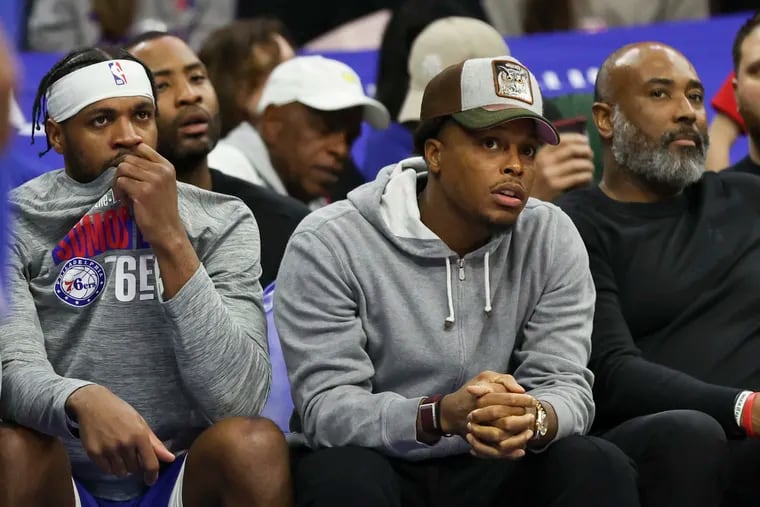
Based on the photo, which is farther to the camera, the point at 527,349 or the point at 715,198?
the point at 715,198

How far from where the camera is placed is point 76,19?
5.83 m

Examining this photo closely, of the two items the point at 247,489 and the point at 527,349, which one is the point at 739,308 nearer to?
the point at 527,349

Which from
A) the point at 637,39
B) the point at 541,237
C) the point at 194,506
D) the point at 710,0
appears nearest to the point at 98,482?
the point at 194,506

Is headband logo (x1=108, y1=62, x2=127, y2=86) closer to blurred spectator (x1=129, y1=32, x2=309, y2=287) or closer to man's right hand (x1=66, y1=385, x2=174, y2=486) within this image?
man's right hand (x1=66, y1=385, x2=174, y2=486)

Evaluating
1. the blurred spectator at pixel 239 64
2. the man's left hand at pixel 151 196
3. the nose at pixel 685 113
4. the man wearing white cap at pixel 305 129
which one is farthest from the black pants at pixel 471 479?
the blurred spectator at pixel 239 64

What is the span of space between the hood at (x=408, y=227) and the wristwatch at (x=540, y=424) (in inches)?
11.7

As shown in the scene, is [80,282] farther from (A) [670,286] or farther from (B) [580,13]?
(B) [580,13]

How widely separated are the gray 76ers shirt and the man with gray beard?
812mm

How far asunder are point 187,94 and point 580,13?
260 centimetres

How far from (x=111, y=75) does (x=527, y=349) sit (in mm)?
1035

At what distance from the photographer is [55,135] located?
297 cm

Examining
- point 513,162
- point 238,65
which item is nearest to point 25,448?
point 513,162

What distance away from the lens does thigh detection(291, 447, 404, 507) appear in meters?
2.55

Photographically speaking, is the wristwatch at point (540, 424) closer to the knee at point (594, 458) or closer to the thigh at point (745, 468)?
the knee at point (594, 458)
